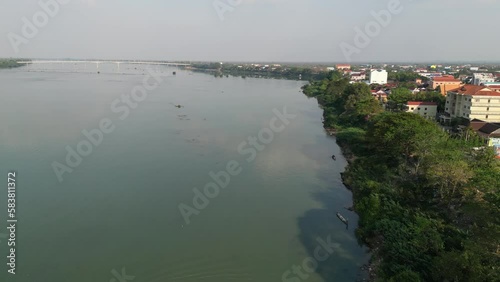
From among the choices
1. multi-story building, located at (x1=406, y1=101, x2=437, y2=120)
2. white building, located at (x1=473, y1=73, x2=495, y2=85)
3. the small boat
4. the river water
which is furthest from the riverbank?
white building, located at (x1=473, y1=73, x2=495, y2=85)

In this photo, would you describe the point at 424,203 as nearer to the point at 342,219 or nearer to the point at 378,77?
the point at 342,219

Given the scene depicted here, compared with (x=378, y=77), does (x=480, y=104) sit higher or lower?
lower

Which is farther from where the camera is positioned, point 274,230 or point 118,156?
point 118,156

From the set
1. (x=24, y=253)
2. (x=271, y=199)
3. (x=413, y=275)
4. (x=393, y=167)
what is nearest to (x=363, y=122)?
(x=393, y=167)

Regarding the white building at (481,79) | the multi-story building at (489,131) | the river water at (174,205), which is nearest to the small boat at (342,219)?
the river water at (174,205)

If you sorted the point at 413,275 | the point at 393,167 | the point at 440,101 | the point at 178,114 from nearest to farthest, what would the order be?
the point at 413,275
the point at 393,167
the point at 440,101
the point at 178,114

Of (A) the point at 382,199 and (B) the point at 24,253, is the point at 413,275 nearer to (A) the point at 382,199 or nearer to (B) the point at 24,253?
(A) the point at 382,199

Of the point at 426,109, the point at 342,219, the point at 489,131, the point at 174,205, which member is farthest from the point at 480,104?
the point at 174,205
